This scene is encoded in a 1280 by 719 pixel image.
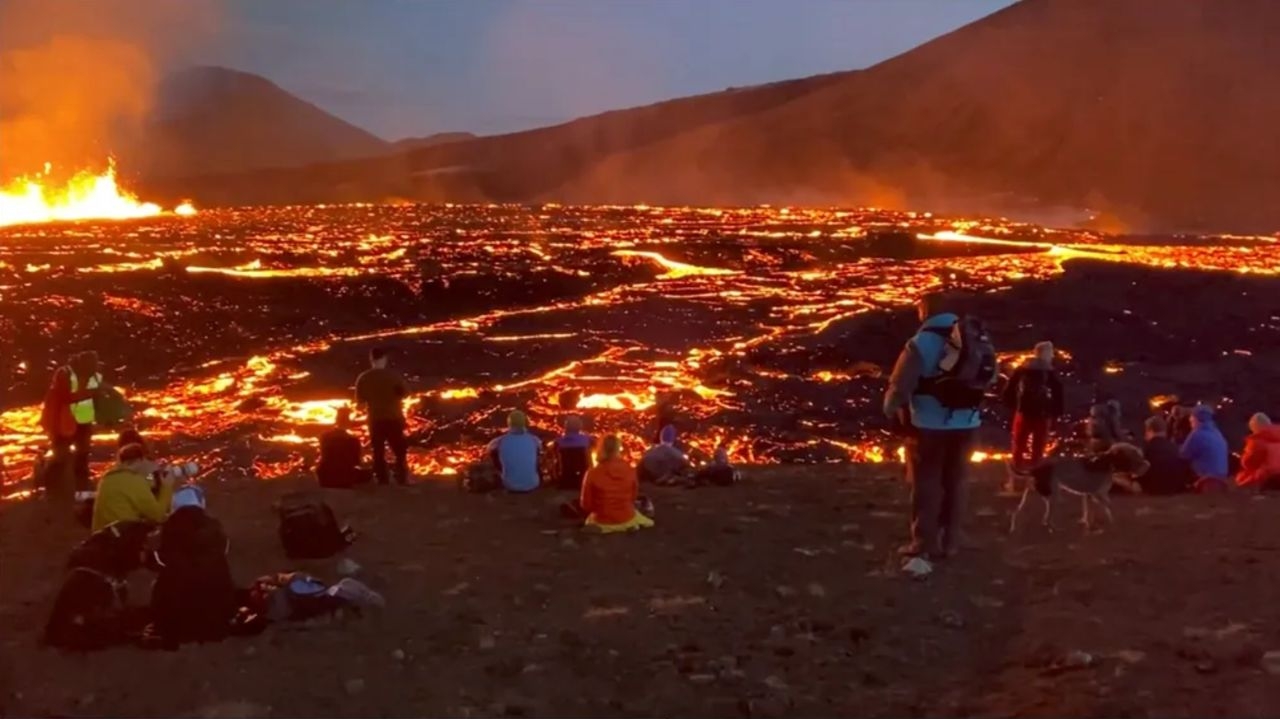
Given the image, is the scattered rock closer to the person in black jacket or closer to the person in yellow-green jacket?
the person in black jacket

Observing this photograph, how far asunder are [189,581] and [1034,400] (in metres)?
9.02

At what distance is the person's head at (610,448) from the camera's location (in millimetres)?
11414

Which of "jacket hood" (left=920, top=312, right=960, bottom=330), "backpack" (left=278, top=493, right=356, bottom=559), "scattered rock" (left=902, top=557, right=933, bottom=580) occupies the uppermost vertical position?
"jacket hood" (left=920, top=312, right=960, bottom=330)

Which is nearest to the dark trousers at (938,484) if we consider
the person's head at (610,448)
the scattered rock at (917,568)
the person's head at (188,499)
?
the scattered rock at (917,568)

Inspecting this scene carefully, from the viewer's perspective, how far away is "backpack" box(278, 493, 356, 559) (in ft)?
35.6

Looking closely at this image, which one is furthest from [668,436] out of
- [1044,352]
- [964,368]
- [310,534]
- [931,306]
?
[964,368]

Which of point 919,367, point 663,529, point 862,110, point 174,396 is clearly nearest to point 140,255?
point 174,396

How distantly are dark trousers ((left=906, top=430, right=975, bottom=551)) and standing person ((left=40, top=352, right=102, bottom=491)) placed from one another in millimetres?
9172

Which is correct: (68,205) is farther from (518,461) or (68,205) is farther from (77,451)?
(518,461)

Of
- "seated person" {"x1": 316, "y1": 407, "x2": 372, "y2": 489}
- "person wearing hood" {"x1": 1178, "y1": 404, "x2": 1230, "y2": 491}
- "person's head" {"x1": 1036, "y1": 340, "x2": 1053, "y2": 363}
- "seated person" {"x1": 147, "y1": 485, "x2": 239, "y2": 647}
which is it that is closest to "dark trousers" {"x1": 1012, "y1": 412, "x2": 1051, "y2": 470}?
"person's head" {"x1": 1036, "y1": 340, "x2": 1053, "y2": 363}

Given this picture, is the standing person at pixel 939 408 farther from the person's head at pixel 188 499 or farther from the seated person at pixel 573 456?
the person's head at pixel 188 499

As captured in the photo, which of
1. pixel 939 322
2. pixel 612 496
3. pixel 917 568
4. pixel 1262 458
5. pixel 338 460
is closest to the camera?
pixel 939 322

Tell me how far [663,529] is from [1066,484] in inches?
152

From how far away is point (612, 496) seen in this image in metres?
11.6
